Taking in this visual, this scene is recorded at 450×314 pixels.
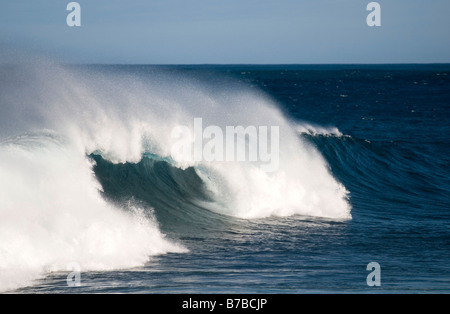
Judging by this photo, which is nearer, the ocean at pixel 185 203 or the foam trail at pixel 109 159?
the ocean at pixel 185 203

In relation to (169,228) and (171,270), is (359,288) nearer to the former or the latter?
(171,270)

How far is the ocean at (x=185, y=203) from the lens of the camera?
8461 millimetres

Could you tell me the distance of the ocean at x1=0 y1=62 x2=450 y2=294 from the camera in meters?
8.46

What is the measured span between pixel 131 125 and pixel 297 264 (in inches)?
264

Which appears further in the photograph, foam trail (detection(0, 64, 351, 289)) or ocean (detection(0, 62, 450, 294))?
foam trail (detection(0, 64, 351, 289))

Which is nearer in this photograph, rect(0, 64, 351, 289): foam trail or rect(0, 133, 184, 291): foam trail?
rect(0, 133, 184, 291): foam trail


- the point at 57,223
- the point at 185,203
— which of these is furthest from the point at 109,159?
the point at 57,223

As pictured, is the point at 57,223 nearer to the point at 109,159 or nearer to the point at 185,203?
the point at 109,159

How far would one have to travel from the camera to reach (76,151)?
40.3ft

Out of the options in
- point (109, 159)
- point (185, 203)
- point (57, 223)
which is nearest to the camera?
A: point (57, 223)

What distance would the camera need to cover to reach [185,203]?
13.9 meters
